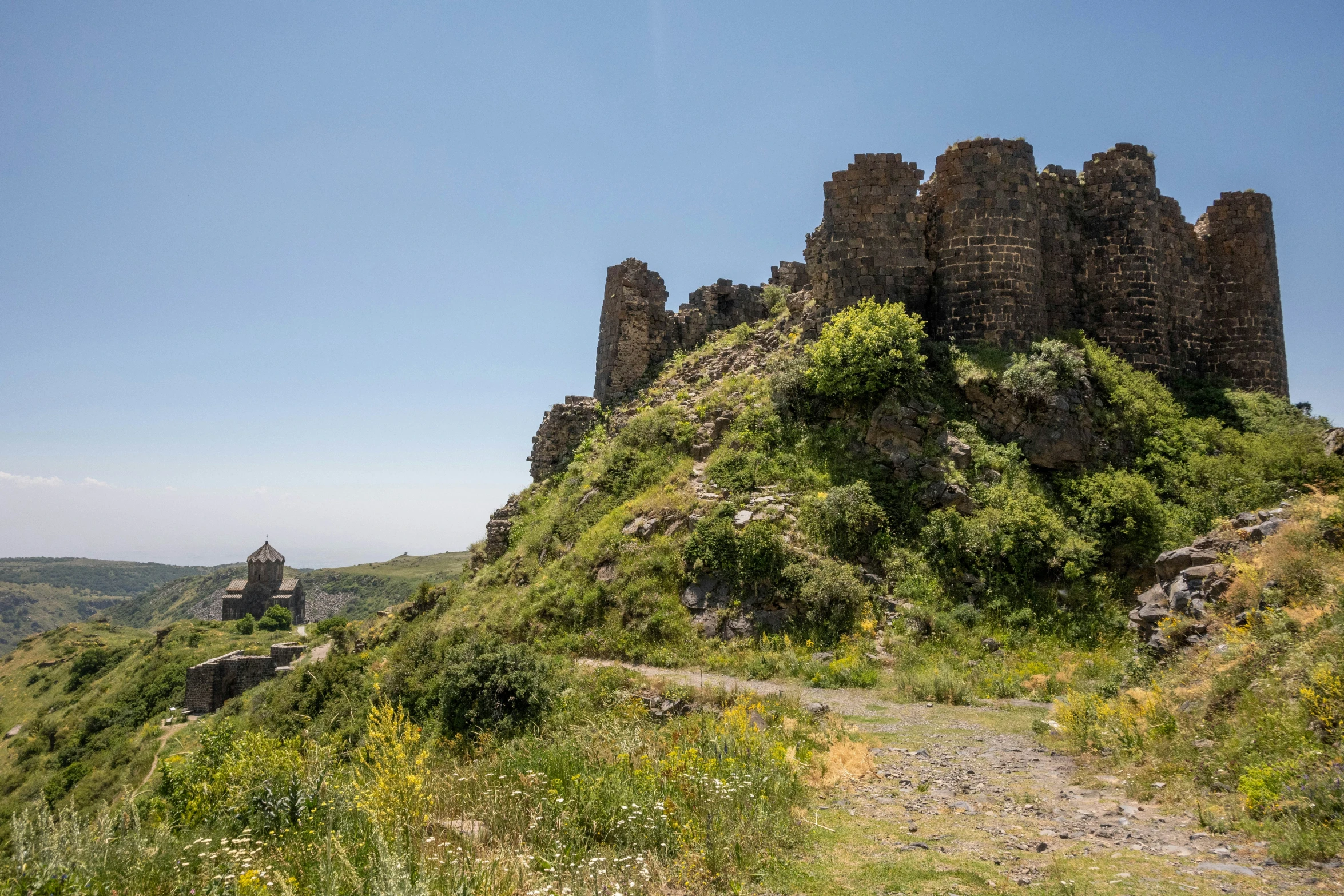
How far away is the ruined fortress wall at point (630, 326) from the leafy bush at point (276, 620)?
155 feet

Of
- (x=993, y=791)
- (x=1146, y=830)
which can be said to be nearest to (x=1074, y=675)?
(x=993, y=791)

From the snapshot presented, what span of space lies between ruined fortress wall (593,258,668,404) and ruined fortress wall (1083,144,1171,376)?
45.4 feet

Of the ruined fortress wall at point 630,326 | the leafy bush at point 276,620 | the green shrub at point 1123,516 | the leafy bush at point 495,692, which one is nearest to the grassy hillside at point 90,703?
the leafy bush at point 276,620

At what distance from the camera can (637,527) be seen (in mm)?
17203

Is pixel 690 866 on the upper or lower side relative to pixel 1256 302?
lower

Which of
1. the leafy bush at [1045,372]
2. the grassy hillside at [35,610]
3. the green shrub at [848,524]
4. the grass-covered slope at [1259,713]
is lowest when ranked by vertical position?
the grassy hillside at [35,610]

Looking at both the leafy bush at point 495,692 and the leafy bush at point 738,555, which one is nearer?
the leafy bush at point 495,692

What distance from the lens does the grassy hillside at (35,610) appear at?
159875mm

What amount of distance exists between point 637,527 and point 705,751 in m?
9.47

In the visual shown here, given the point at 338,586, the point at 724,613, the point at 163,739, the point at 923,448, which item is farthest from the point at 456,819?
the point at 338,586

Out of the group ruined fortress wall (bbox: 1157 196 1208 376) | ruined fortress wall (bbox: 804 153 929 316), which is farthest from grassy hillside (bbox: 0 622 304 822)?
ruined fortress wall (bbox: 1157 196 1208 376)

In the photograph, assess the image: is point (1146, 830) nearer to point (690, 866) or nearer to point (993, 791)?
point (993, 791)

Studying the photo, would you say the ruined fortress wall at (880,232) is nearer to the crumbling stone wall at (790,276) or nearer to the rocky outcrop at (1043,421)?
the rocky outcrop at (1043,421)

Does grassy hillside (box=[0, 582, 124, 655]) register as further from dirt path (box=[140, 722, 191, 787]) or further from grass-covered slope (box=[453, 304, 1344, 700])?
grass-covered slope (box=[453, 304, 1344, 700])
